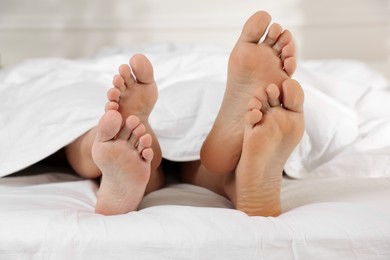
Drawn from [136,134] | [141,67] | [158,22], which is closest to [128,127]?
[136,134]

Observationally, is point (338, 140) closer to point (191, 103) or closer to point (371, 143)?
point (371, 143)

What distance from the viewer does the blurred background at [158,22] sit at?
2674 millimetres

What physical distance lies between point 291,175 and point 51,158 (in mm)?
479

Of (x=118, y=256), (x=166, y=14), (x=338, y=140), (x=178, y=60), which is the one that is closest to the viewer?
(x=118, y=256)

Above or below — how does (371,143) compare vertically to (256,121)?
below

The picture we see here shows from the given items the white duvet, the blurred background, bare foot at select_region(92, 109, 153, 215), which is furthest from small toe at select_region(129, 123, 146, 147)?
the blurred background

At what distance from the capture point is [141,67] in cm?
103

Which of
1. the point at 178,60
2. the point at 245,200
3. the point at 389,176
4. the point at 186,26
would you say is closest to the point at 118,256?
the point at 245,200

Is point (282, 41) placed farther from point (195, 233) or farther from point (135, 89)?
point (195, 233)

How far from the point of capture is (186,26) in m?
2.71

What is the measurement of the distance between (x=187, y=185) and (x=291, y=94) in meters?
0.33

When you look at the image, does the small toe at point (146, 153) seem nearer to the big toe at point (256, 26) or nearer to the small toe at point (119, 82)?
the small toe at point (119, 82)

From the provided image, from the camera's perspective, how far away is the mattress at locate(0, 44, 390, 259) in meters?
0.87

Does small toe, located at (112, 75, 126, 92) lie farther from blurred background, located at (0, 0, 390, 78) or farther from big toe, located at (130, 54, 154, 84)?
blurred background, located at (0, 0, 390, 78)
